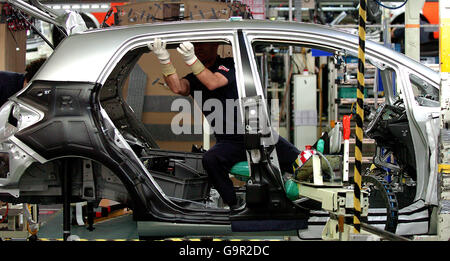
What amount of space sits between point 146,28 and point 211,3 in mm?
2474

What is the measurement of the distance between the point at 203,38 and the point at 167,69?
13.9 inches

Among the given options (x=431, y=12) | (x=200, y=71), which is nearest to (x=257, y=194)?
(x=200, y=71)

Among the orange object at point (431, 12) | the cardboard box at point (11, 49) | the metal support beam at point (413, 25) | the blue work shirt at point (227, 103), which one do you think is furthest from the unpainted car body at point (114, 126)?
the orange object at point (431, 12)

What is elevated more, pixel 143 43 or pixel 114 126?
pixel 143 43

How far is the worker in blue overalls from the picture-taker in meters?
3.62

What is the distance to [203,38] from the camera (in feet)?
11.8

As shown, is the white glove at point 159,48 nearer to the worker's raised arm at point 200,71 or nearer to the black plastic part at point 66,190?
the worker's raised arm at point 200,71

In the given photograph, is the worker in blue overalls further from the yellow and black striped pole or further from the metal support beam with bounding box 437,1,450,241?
the metal support beam with bounding box 437,1,450,241

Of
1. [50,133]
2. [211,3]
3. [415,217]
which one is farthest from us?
[211,3]

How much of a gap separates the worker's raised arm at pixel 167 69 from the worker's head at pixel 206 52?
228 millimetres

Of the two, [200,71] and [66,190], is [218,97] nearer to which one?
[200,71]

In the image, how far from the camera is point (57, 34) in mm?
9438
